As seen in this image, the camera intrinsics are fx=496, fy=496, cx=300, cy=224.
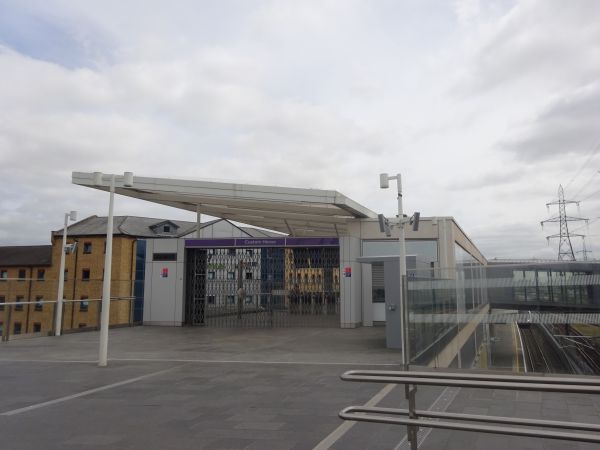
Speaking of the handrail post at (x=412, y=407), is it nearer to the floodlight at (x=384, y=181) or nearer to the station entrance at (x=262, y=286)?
the floodlight at (x=384, y=181)

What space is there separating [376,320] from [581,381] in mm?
17079

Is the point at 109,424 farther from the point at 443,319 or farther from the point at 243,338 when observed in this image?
the point at 243,338

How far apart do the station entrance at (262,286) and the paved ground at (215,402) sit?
7.86 meters

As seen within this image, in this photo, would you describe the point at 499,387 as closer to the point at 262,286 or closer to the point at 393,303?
the point at 393,303

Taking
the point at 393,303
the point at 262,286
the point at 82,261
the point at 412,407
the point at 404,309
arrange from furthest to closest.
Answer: the point at 82,261 → the point at 262,286 → the point at 393,303 → the point at 404,309 → the point at 412,407

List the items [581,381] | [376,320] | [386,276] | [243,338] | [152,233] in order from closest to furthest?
[581,381]
[386,276]
[243,338]
[376,320]
[152,233]

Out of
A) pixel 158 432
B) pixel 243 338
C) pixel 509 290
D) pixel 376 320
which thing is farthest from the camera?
pixel 376 320

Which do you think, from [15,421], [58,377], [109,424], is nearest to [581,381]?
[109,424]

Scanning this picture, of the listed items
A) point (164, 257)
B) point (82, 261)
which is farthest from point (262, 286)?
point (82, 261)

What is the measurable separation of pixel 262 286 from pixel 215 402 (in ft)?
45.3

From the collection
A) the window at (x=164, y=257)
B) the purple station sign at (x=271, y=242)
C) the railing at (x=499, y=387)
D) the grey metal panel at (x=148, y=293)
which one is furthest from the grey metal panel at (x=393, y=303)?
the grey metal panel at (x=148, y=293)

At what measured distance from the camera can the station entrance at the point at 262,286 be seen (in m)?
20.2

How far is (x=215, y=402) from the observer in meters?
6.80

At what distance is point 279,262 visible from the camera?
2084 cm
